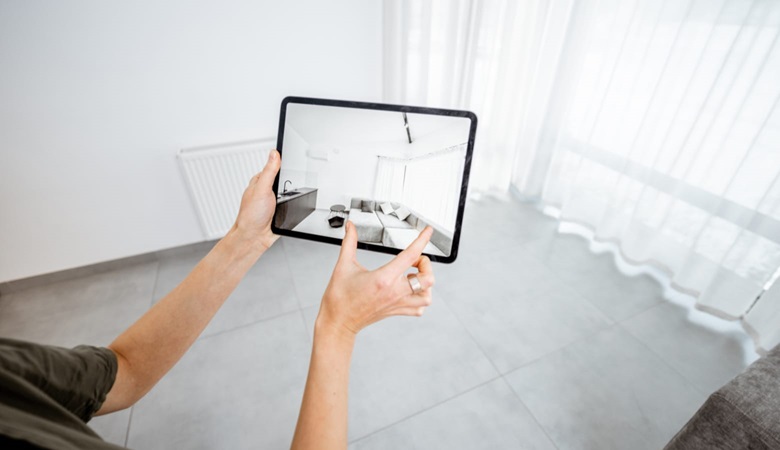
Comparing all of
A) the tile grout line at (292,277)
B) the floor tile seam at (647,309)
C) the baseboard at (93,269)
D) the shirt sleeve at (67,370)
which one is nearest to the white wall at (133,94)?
the baseboard at (93,269)

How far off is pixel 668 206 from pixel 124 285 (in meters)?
2.91

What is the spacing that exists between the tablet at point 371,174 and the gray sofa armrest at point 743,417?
66 centimetres

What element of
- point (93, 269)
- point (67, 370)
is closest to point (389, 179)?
point (67, 370)

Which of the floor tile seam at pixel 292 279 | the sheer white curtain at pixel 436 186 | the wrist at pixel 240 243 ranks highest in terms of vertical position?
the sheer white curtain at pixel 436 186

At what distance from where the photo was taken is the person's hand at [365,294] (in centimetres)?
61

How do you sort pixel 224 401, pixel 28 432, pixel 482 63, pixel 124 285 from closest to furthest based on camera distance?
pixel 28 432, pixel 224 401, pixel 124 285, pixel 482 63

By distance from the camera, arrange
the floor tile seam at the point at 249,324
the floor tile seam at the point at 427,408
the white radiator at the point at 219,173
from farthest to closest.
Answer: the white radiator at the point at 219,173 → the floor tile seam at the point at 249,324 → the floor tile seam at the point at 427,408

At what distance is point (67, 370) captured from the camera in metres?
0.52

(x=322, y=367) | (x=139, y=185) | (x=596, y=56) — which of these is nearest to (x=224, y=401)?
(x=322, y=367)

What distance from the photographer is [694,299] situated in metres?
1.69

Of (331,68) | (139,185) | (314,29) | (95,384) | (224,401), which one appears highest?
(314,29)

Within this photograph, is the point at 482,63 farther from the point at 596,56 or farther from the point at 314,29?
the point at 314,29

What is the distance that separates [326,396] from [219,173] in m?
1.58

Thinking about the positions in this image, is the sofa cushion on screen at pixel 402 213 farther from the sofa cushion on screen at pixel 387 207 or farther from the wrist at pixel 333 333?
the wrist at pixel 333 333
